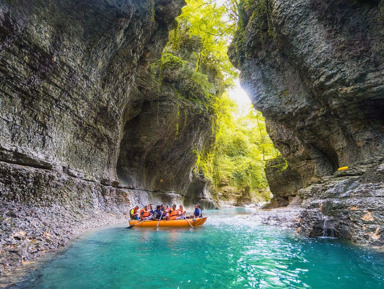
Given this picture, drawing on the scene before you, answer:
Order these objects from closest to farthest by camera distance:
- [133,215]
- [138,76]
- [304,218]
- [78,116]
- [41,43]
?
[41,43], [304,218], [78,116], [133,215], [138,76]

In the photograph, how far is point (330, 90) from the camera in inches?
310

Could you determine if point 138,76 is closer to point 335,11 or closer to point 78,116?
point 78,116

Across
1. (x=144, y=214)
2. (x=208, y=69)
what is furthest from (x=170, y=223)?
(x=208, y=69)

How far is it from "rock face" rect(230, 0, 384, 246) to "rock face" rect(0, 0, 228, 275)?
474 centimetres

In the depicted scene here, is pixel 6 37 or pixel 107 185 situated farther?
pixel 107 185

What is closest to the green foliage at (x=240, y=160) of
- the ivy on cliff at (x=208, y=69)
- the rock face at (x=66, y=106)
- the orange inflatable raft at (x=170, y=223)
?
the ivy on cliff at (x=208, y=69)

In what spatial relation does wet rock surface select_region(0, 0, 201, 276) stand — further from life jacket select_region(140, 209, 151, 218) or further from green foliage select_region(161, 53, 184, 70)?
green foliage select_region(161, 53, 184, 70)

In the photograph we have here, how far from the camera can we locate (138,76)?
43.3ft

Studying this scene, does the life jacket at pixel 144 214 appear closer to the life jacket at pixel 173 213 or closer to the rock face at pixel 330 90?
the life jacket at pixel 173 213

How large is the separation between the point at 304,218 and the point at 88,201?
8.62 meters

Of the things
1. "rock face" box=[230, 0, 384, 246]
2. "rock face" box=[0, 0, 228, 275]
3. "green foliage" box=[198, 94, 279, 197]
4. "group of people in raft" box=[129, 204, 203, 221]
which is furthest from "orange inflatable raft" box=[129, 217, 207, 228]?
"green foliage" box=[198, 94, 279, 197]

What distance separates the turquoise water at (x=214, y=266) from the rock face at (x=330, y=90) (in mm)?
1367

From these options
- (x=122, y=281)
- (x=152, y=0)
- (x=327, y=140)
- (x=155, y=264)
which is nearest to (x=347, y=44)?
(x=327, y=140)

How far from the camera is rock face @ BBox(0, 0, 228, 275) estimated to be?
5.96 metres
